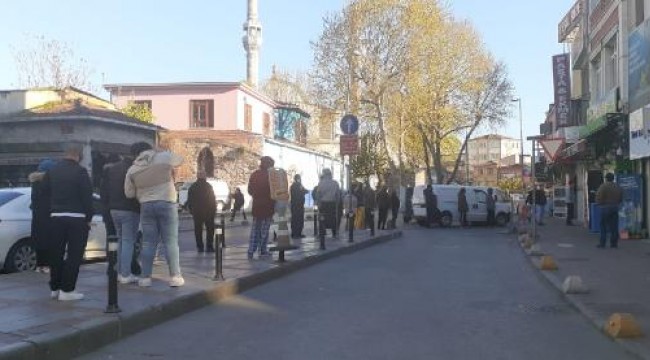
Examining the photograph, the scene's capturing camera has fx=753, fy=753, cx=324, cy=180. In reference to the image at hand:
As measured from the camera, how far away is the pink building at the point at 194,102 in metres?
45.8

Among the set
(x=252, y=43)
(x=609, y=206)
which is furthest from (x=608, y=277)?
(x=252, y=43)

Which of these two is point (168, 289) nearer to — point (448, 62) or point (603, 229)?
point (603, 229)

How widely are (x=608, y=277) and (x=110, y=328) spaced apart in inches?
324

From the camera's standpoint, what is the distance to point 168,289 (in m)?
9.55

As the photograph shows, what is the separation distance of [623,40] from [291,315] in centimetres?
1665

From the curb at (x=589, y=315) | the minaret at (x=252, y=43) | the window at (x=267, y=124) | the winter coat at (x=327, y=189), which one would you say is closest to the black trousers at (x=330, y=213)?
the winter coat at (x=327, y=189)

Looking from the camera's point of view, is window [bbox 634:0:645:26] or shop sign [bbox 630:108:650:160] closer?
shop sign [bbox 630:108:650:160]

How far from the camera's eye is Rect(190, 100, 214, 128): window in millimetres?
46312

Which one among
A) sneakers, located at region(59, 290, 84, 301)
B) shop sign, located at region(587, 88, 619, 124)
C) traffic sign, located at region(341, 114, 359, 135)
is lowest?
sneakers, located at region(59, 290, 84, 301)

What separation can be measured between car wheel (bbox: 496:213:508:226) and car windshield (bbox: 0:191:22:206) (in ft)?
79.4

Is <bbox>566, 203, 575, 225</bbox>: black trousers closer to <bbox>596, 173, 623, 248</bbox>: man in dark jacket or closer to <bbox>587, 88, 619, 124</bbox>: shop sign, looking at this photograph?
<bbox>587, 88, 619, 124</bbox>: shop sign

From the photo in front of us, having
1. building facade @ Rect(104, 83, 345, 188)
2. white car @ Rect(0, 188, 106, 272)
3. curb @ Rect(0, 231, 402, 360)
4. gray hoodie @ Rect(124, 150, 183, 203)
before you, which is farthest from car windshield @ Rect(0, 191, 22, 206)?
building facade @ Rect(104, 83, 345, 188)

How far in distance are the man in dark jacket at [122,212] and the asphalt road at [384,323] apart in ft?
4.36

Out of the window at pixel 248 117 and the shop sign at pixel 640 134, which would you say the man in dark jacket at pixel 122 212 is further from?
the window at pixel 248 117
